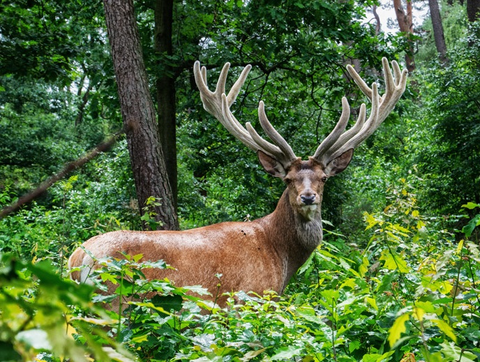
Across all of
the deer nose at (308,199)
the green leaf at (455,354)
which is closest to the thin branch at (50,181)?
the green leaf at (455,354)

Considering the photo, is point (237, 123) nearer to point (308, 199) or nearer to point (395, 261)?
point (308, 199)

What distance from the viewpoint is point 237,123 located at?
680cm

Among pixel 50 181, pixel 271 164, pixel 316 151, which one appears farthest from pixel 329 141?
pixel 50 181

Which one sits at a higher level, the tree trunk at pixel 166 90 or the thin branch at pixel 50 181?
the tree trunk at pixel 166 90

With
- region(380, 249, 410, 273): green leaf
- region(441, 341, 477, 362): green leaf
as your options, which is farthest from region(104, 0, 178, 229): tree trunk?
region(441, 341, 477, 362): green leaf

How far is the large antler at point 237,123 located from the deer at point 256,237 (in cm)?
1

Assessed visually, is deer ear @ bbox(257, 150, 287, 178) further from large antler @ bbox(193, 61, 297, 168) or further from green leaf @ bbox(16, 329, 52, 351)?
green leaf @ bbox(16, 329, 52, 351)

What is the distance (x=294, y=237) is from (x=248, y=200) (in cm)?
543

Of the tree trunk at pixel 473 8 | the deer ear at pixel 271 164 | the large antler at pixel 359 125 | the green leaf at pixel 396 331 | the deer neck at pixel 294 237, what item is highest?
the tree trunk at pixel 473 8

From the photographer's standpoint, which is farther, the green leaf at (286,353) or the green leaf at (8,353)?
the green leaf at (286,353)

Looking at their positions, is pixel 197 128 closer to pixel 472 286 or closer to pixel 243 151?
pixel 243 151

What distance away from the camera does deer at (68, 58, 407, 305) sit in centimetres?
490

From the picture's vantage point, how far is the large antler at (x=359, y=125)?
6062mm

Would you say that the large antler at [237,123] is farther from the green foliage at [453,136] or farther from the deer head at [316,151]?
the green foliage at [453,136]
